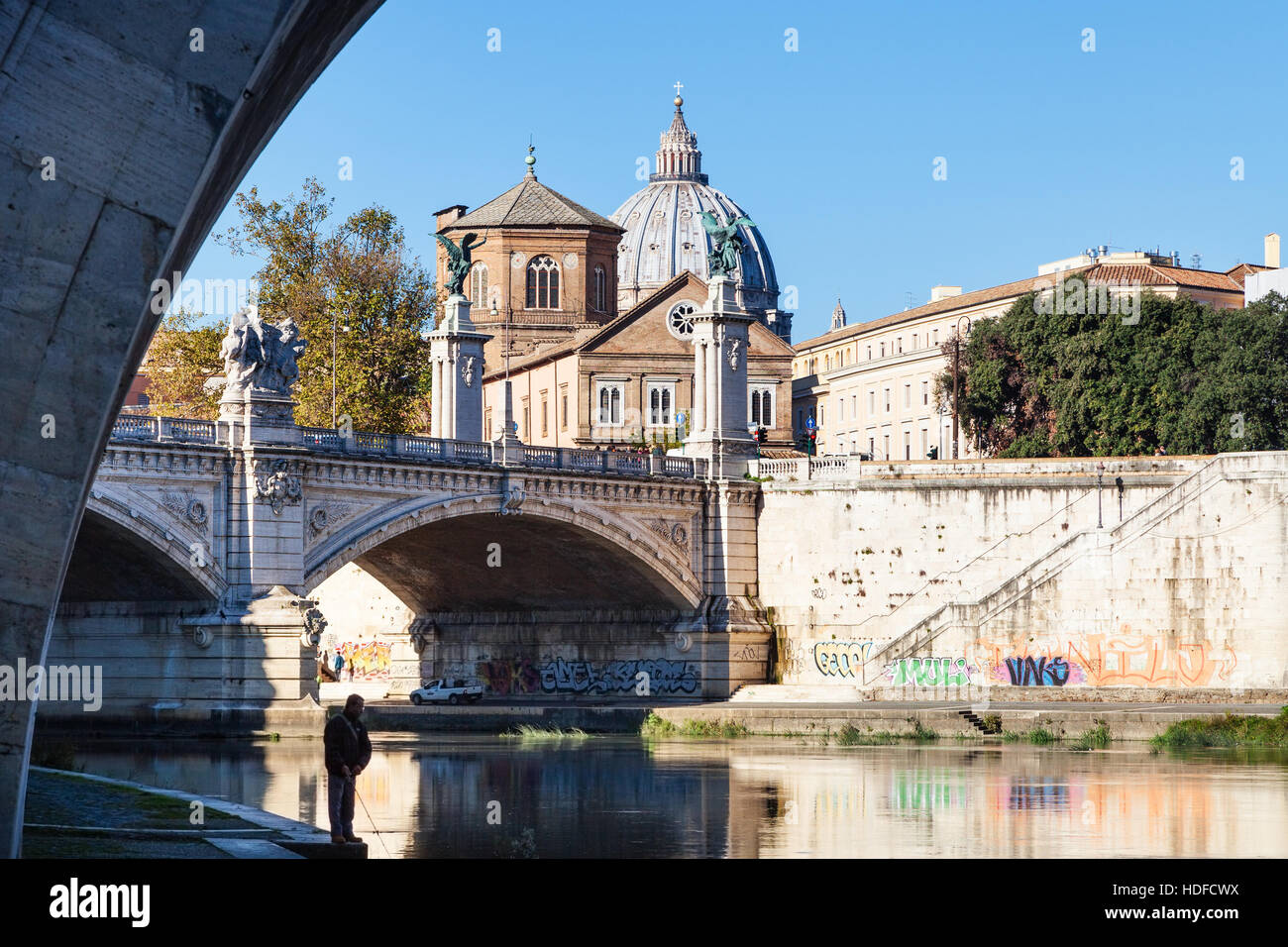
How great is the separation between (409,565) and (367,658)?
Answer: 810cm

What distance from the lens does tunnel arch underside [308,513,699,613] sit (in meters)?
56.7

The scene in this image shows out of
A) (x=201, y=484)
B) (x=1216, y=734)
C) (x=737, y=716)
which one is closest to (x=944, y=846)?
(x=1216, y=734)

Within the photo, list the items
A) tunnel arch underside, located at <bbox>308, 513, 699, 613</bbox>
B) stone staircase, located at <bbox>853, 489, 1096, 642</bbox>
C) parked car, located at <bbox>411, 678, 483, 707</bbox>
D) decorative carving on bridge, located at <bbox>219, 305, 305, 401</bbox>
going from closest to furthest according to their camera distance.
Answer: decorative carving on bridge, located at <bbox>219, 305, 305, 401</bbox>
stone staircase, located at <bbox>853, 489, 1096, 642</bbox>
tunnel arch underside, located at <bbox>308, 513, 699, 613</bbox>
parked car, located at <bbox>411, 678, 483, 707</bbox>

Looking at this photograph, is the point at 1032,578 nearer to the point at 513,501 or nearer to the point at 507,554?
the point at 513,501

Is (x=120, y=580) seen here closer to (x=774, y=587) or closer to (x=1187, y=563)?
(x=774, y=587)

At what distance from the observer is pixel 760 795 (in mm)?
28516

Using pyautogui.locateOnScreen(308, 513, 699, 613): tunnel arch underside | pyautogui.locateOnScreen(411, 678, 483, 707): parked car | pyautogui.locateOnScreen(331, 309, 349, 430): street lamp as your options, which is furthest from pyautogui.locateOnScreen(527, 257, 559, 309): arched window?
pyautogui.locateOnScreen(411, 678, 483, 707): parked car

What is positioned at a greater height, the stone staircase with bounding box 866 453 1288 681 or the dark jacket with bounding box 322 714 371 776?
the stone staircase with bounding box 866 453 1288 681

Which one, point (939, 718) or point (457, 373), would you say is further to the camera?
point (457, 373)

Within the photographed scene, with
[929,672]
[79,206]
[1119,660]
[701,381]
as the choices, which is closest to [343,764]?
[79,206]

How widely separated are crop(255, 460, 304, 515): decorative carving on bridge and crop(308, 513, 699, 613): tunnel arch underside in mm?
6094

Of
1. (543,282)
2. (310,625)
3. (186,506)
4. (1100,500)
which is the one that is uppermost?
(543,282)

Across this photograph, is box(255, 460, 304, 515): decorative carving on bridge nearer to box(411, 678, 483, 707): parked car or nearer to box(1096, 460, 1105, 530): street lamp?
box(411, 678, 483, 707): parked car

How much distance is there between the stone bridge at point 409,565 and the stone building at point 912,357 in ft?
108
